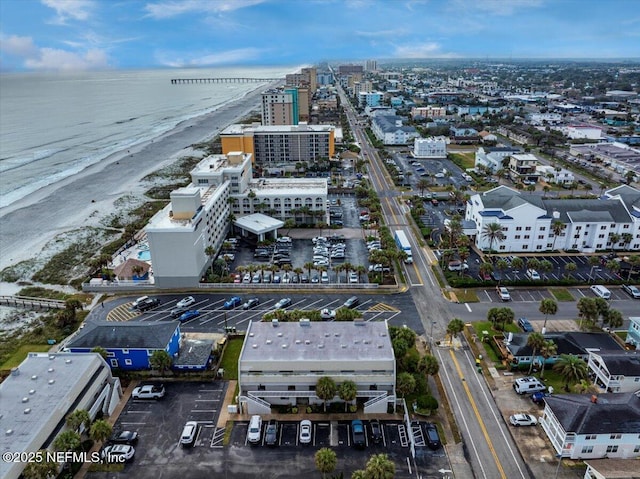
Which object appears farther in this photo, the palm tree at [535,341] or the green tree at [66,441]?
the palm tree at [535,341]

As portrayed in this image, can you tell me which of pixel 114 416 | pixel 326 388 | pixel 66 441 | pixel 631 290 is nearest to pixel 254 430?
pixel 326 388

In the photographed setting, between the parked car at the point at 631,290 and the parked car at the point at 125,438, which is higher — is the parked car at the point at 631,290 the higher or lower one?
the higher one

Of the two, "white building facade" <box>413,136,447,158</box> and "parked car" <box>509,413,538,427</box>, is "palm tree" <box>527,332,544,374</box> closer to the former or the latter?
"parked car" <box>509,413,538,427</box>

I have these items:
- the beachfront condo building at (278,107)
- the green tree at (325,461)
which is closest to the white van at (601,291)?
the green tree at (325,461)

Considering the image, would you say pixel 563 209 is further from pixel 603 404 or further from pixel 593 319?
pixel 603 404

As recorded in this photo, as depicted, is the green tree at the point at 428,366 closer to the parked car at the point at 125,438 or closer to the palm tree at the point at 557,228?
the parked car at the point at 125,438

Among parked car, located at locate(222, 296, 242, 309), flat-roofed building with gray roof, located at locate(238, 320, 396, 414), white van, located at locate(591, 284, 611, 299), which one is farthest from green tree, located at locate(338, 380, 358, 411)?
white van, located at locate(591, 284, 611, 299)

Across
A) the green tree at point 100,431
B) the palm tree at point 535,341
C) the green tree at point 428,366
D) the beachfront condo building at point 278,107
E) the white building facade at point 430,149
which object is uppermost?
the beachfront condo building at point 278,107
